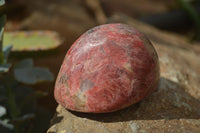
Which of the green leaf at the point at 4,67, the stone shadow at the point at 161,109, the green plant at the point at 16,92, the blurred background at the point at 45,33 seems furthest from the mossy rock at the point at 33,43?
the stone shadow at the point at 161,109

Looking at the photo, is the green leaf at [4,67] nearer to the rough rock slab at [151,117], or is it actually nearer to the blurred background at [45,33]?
the blurred background at [45,33]

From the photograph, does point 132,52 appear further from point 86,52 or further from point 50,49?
point 50,49

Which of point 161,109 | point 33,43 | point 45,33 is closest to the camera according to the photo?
point 161,109

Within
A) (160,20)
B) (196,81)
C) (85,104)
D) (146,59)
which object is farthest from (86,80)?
(160,20)

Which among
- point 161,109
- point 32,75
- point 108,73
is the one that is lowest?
point 161,109

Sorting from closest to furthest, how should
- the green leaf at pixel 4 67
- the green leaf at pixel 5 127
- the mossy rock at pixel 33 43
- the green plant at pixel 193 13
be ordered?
the green leaf at pixel 4 67
the green leaf at pixel 5 127
the mossy rock at pixel 33 43
the green plant at pixel 193 13

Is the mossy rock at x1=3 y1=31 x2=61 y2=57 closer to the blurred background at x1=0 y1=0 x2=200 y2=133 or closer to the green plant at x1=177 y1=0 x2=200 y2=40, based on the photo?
the blurred background at x1=0 y1=0 x2=200 y2=133

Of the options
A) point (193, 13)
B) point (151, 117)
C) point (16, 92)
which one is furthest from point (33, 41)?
point (193, 13)

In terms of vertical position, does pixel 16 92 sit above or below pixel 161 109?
below

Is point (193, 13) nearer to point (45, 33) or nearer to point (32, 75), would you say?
point (45, 33)
